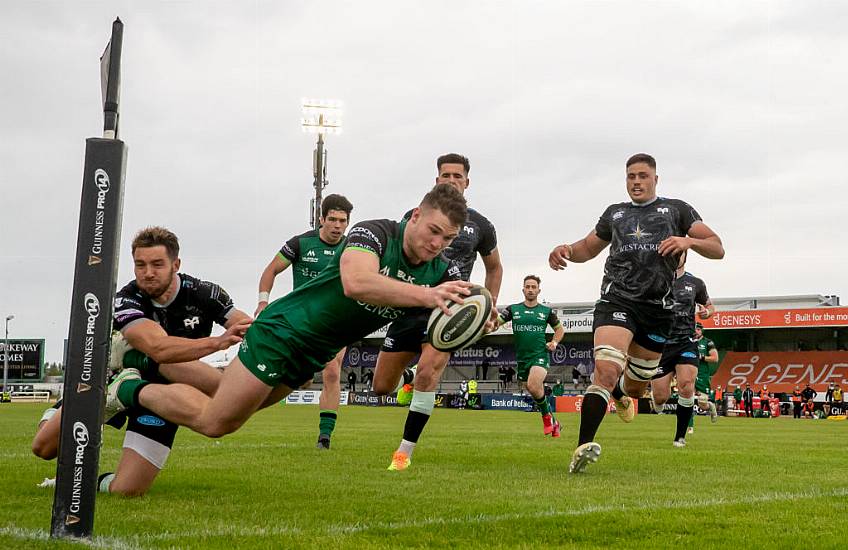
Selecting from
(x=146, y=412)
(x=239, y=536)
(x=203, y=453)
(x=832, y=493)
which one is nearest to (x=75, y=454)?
(x=239, y=536)

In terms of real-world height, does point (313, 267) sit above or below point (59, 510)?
above

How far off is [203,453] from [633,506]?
5503 mm

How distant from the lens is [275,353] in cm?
565

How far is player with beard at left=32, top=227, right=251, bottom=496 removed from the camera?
5559 mm

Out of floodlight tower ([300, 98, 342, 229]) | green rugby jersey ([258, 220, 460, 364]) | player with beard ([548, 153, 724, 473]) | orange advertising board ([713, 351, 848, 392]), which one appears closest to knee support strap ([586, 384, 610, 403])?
player with beard ([548, 153, 724, 473])

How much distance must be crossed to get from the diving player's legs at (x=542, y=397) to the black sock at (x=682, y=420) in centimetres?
209

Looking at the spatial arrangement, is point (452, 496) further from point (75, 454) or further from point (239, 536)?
point (75, 454)

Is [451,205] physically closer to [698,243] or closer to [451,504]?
[451,504]

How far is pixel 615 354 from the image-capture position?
8242 mm

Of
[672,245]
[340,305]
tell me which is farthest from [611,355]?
[340,305]

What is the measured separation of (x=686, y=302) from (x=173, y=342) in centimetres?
1096

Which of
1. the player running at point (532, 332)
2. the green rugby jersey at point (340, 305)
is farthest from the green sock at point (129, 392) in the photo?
the player running at point (532, 332)

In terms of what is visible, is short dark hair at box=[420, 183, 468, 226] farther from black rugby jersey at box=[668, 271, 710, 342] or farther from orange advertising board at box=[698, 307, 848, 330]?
orange advertising board at box=[698, 307, 848, 330]

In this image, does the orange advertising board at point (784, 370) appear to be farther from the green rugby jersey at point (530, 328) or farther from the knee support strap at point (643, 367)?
the knee support strap at point (643, 367)
